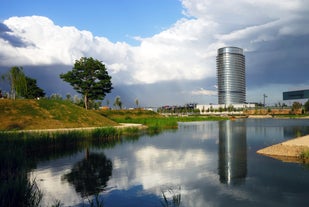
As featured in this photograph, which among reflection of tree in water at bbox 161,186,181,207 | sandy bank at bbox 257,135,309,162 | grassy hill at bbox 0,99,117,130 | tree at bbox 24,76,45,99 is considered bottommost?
reflection of tree in water at bbox 161,186,181,207

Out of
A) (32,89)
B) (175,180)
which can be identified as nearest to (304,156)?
(175,180)

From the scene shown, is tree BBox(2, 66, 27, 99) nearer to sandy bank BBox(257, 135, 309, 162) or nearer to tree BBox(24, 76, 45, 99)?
tree BBox(24, 76, 45, 99)

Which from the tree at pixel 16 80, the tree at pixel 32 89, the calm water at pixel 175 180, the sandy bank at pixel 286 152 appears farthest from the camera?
the tree at pixel 32 89

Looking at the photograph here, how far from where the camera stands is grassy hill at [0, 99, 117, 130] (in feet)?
168

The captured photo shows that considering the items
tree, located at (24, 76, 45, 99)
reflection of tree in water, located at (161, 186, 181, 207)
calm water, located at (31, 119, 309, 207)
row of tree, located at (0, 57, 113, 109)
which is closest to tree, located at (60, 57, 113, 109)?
row of tree, located at (0, 57, 113, 109)

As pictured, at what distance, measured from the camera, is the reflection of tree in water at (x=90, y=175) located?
17.5 meters

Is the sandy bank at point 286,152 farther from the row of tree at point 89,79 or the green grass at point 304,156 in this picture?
the row of tree at point 89,79

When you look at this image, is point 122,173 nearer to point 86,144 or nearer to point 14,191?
point 14,191

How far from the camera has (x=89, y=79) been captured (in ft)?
301

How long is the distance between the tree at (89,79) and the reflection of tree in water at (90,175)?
210 feet

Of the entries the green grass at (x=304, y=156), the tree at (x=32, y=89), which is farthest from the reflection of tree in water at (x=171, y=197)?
the tree at (x=32, y=89)

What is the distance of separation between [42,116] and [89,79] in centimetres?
3763

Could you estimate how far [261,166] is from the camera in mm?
22938

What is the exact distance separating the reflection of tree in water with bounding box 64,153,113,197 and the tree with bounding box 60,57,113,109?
210ft
